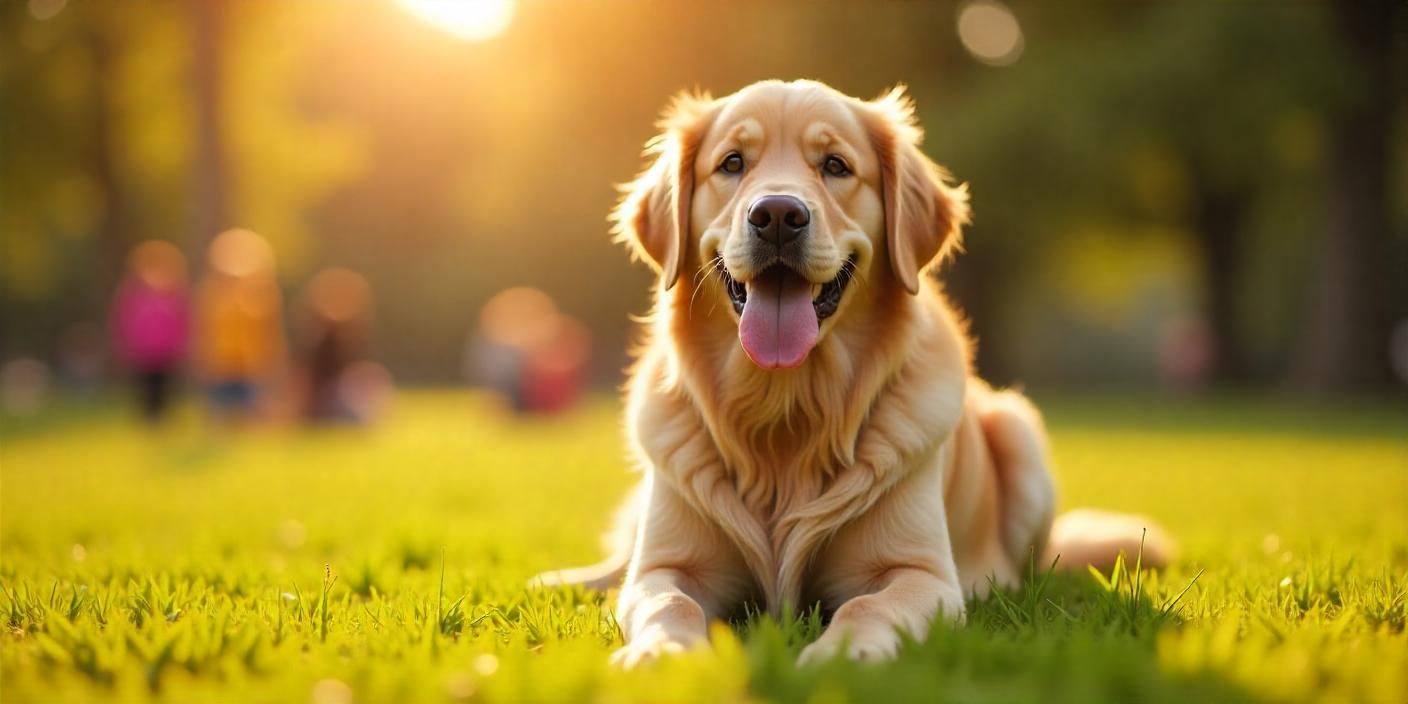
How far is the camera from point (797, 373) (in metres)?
3.61

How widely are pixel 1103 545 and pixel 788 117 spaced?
2167mm

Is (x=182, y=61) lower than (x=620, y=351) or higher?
higher

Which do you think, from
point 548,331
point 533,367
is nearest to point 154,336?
point 533,367

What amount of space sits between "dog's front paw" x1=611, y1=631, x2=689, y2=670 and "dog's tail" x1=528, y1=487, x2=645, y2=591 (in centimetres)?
111

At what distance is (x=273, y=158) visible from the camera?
24.1 metres

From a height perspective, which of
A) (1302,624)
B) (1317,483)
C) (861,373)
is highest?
(861,373)

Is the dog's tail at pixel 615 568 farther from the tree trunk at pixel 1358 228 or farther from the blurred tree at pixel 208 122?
the tree trunk at pixel 1358 228

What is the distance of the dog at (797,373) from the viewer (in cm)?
339

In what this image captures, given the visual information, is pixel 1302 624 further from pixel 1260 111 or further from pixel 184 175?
pixel 184 175

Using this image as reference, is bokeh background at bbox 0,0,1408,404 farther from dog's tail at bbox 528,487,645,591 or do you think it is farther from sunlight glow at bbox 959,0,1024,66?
dog's tail at bbox 528,487,645,591

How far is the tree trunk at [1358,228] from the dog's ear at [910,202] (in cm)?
1620

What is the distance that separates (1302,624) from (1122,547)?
139 cm

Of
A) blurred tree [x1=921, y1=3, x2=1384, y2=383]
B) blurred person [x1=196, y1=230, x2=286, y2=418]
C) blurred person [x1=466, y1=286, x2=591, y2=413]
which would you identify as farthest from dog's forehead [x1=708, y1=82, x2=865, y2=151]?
blurred tree [x1=921, y1=3, x2=1384, y2=383]

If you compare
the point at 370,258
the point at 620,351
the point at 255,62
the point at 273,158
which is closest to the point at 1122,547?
the point at 255,62
